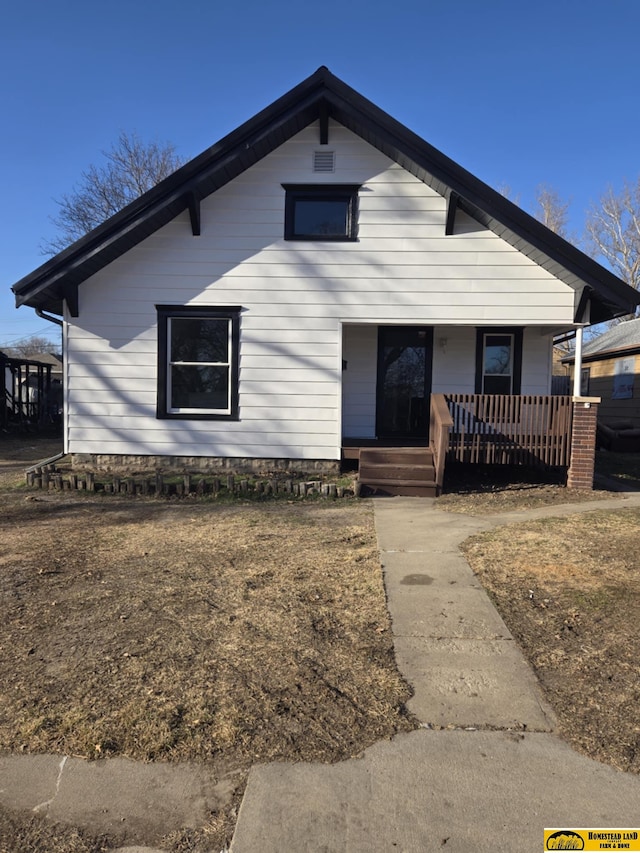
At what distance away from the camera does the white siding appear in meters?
9.65

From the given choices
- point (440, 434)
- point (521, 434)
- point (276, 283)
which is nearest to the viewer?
point (440, 434)

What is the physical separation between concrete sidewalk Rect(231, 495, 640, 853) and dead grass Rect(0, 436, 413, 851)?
133 mm

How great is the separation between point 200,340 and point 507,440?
5.45 metres

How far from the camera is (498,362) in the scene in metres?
10.9

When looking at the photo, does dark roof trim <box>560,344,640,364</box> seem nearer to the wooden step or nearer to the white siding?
the white siding

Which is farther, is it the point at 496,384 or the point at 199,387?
the point at 496,384

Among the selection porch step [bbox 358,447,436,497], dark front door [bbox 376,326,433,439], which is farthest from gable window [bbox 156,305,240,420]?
dark front door [bbox 376,326,433,439]

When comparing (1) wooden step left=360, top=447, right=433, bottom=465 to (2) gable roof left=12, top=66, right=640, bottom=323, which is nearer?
(2) gable roof left=12, top=66, right=640, bottom=323

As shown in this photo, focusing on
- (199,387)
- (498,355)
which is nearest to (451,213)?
(498,355)

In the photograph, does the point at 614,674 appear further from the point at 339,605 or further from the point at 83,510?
the point at 83,510

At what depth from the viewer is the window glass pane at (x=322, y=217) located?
391 inches

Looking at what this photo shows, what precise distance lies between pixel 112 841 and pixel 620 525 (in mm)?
6281

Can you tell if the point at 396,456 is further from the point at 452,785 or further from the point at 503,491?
the point at 452,785

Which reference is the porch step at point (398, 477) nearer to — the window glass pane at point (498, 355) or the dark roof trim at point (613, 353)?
the window glass pane at point (498, 355)
